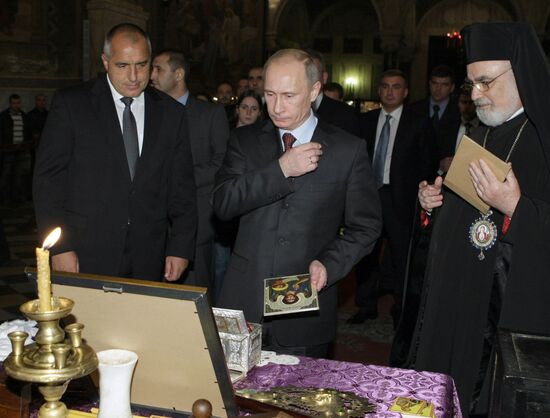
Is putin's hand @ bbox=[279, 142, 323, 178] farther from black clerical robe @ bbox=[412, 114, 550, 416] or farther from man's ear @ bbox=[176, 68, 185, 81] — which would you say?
man's ear @ bbox=[176, 68, 185, 81]

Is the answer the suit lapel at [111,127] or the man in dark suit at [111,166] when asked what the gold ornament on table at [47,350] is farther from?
the suit lapel at [111,127]

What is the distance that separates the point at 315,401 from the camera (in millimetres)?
1987

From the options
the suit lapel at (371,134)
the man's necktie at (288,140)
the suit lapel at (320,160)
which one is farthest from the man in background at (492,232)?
the suit lapel at (371,134)

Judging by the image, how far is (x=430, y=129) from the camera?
6410 millimetres

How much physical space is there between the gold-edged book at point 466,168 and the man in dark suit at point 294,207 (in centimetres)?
36

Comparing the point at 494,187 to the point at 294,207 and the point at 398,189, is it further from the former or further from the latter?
the point at 398,189

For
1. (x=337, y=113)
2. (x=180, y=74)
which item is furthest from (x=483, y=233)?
(x=337, y=113)

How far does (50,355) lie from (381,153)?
5526mm

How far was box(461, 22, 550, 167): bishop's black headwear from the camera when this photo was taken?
2848 millimetres

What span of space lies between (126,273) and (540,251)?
81.3 inches

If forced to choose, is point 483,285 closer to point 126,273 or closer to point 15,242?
point 126,273

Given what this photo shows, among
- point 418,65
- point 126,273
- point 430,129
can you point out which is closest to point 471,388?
point 126,273

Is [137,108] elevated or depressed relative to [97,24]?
depressed

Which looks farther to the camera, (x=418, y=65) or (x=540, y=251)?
(x=418, y=65)
